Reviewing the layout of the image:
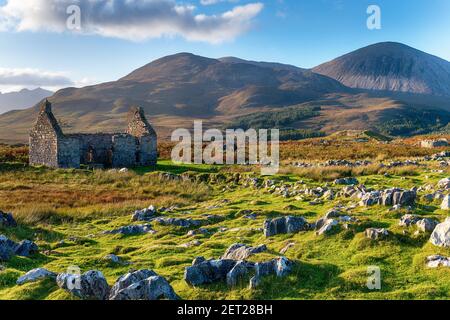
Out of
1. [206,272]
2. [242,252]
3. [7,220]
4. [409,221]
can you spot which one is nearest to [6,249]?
[7,220]

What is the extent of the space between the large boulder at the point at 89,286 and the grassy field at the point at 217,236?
0.34 meters

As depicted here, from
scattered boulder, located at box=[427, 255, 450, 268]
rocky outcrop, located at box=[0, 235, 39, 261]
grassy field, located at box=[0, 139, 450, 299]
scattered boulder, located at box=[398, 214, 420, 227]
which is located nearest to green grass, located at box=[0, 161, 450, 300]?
grassy field, located at box=[0, 139, 450, 299]

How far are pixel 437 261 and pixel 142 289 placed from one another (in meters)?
7.53

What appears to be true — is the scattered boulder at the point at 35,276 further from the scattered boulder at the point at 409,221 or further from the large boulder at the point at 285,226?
the scattered boulder at the point at 409,221

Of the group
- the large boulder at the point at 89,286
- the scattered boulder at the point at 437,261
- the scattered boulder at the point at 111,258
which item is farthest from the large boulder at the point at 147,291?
the scattered boulder at the point at 437,261

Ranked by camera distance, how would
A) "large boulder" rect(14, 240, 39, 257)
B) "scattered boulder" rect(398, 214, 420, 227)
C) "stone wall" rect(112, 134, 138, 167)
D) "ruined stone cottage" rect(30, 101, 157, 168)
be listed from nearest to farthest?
"scattered boulder" rect(398, 214, 420, 227) → "large boulder" rect(14, 240, 39, 257) → "ruined stone cottage" rect(30, 101, 157, 168) → "stone wall" rect(112, 134, 138, 167)

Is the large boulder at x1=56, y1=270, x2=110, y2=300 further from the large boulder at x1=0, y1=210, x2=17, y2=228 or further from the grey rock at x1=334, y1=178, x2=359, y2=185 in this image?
the grey rock at x1=334, y1=178, x2=359, y2=185

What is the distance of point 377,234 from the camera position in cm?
1370

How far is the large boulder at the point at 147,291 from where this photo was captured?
1012 centimetres

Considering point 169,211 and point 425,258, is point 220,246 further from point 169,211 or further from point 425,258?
point 169,211

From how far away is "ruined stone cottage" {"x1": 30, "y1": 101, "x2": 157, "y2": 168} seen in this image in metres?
44.5

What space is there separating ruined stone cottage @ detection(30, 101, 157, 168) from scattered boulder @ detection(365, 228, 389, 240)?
1443 inches
